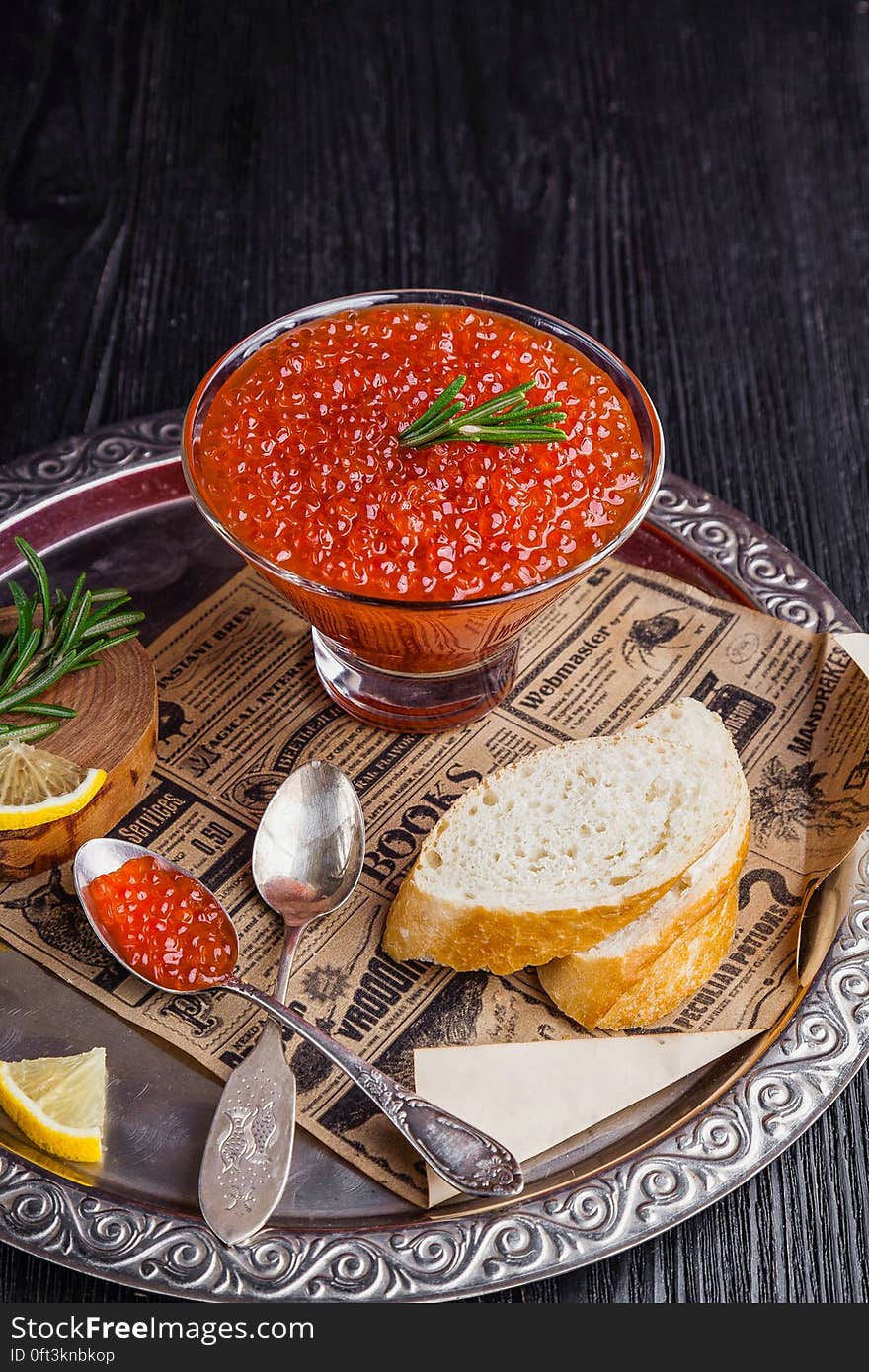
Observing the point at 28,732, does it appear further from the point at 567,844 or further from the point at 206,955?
the point at 567,844

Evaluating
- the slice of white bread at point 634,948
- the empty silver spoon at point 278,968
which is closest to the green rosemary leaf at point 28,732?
the empty silver spoon at point 278,968

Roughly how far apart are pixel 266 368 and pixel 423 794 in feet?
3.14

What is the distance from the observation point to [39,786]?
2658mm

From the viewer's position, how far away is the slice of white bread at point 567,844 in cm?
254

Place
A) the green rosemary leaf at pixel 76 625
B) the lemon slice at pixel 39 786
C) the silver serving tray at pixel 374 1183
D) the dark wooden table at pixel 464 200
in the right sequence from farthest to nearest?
the dark wooden table at pixel 464 200, the green rosemary leaf at pixel 76 625, the lemon slice at pixel 39 786, the silver serving tray at pixel 374 1183

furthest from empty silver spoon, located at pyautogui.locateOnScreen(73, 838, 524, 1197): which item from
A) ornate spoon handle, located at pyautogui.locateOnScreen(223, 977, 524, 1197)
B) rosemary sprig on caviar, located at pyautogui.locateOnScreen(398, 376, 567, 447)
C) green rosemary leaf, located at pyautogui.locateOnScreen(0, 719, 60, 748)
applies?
rosemary sprig on caviar, located at pyautogui.locateOnScreen(398, 376, 567, 447)

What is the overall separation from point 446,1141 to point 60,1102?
2.14ft

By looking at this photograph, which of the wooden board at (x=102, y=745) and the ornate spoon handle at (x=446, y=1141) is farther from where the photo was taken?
the wooden board at (x=102, y=745)

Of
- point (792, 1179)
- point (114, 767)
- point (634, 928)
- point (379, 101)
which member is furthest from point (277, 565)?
point (379, 101)

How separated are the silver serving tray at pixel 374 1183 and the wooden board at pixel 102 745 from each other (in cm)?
9

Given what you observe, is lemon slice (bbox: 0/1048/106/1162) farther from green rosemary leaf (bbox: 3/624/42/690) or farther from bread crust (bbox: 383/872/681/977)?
green rosemary leaf (bbox: 3/624/42/690)

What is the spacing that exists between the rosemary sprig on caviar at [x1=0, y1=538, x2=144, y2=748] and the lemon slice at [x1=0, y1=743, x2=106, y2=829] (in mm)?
60

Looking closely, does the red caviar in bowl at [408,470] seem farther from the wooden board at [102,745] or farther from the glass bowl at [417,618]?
the wooden board at [102,745]

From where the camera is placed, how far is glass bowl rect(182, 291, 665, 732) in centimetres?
265
